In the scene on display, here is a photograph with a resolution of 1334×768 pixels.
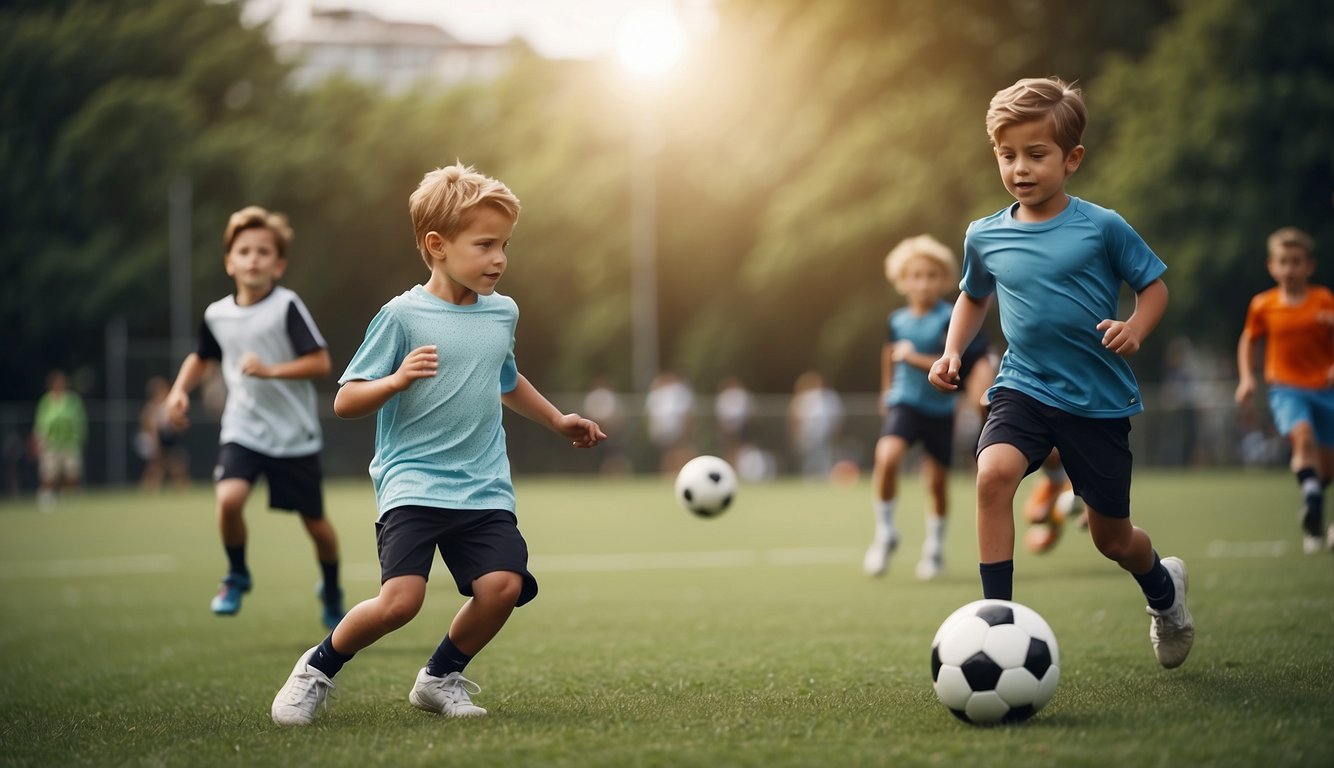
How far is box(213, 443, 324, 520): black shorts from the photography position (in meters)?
7.70

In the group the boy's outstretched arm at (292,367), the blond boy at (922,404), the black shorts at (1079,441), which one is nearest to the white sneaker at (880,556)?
the blond boy at (922,404)

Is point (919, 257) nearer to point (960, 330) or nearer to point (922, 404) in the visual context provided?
point (922, 404)

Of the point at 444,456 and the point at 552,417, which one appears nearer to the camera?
the point at 444,456

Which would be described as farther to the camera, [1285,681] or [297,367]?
[297,367]

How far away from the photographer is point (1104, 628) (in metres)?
6.95

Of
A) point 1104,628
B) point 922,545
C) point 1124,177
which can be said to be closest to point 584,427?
point 1104,628

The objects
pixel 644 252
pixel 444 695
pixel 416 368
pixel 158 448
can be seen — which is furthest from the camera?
pixel 644 252

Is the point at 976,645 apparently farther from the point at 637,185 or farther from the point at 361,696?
the point at 637,185

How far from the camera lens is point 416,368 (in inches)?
187

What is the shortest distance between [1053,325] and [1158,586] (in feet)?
3.69

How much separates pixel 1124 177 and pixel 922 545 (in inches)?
636

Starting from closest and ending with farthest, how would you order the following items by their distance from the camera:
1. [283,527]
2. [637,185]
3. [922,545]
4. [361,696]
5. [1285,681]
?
[1285,681] < [361,696] < [922,545] < [283,527] < [637,185]

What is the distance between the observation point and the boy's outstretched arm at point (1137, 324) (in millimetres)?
4832

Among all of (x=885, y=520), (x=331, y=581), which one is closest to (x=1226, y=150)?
(x=885, y=520)
